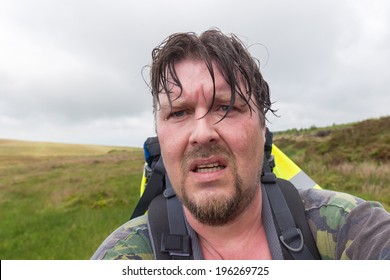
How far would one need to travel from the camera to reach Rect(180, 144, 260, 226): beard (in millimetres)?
2156

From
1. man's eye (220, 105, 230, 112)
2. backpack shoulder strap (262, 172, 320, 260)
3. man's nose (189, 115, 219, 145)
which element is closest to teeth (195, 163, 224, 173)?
man's nose (189, 115, 219, 145)

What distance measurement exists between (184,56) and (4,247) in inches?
339

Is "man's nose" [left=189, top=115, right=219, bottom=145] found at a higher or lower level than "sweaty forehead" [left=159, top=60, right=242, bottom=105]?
lower

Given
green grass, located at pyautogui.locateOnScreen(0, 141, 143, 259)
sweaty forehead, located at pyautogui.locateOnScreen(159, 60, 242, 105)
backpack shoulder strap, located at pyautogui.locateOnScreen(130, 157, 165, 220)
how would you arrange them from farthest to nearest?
green grass, located at pyautogui.locateOnScreen(0, 141, 143, 259) < backpack shoulder strap, located at pyautogui.locateOnScreen(130, 157, 165, 220) < sweaty forehead, located at pyautogui.locateOnScreen(159, 60, 242, 105)

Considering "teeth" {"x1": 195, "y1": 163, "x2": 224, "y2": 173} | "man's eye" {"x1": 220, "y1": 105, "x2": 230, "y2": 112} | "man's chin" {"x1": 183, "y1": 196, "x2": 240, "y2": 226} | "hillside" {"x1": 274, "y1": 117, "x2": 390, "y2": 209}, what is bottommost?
"hillside" {"x1": 274, "y1": 117, "x2": 390, "y2": 209}

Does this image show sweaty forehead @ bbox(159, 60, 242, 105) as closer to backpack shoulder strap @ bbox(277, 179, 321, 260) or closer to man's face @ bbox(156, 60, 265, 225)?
man's face @ bbox(156, 60, 265, 225)

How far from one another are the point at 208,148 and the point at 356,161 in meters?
15.3

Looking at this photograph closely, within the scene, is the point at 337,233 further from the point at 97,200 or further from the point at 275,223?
the point at 97,200

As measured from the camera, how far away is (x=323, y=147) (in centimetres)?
1897

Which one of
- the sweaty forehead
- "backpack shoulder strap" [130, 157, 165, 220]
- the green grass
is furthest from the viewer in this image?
the green grass

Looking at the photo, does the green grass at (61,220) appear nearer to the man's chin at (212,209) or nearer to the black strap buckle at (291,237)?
the man's chin at (212,209)
